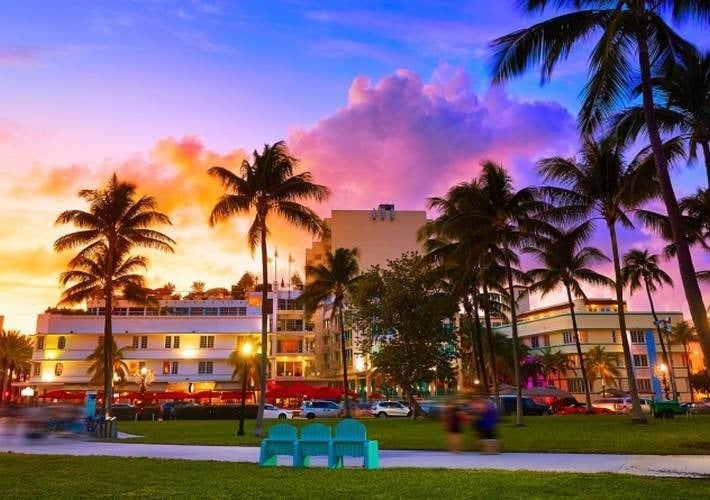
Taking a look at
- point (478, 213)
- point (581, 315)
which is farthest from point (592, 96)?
point (581, 315)

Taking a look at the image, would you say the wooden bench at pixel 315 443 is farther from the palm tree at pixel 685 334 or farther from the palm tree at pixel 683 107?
the palm tree at pixel 685 334

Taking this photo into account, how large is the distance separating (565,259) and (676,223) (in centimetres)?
2855

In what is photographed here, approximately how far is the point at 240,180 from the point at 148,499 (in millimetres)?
19490

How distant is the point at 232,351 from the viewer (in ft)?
230

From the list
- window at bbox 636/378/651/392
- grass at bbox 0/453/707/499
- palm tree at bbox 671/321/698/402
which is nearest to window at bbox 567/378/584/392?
window at bbox 636/378/651/392

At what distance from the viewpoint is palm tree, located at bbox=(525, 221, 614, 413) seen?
108 feet

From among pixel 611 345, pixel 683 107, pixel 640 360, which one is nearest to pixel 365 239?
pixel 611 345

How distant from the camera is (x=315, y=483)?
1063cm

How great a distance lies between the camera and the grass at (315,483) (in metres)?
9.41

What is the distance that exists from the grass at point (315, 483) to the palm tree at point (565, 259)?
23.2 meters

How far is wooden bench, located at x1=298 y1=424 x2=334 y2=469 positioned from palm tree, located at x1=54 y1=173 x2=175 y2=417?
2605 cm

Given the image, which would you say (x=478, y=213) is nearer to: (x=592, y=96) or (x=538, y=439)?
(x=538, y=439)

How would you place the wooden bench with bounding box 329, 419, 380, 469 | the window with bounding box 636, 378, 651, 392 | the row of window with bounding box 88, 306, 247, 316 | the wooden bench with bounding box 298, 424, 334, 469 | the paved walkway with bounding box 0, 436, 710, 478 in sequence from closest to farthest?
the paved walkway with bounding box 0, 436, 710, 478 < the wooden bench with bounding box 329, 419, 380, 469 < the wooden bench with bounding box 298, 424, 334, 469 < the row of window with bounding box 88, 306, 247, 316 < the window with bounding box 636, 378, 651, 392

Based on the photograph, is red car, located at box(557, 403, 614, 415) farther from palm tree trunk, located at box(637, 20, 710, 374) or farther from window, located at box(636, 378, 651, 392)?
palm tree trunk, located at box(637, 20, 710, 374)
